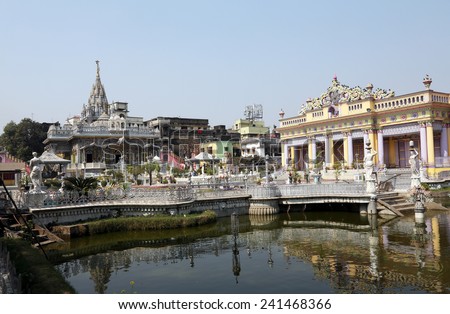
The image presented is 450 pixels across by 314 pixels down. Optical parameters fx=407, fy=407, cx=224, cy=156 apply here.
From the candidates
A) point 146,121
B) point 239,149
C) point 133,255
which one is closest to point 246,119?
point 239,149

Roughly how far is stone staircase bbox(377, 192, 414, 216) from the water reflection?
1.02 meters

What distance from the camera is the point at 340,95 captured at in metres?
48.2

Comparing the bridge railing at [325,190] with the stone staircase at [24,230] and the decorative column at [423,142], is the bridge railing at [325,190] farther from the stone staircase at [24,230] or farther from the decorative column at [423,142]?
the decorative column at [423,142]

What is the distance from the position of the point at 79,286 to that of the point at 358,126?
37.9 meters

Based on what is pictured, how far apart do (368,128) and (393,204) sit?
1930 cm

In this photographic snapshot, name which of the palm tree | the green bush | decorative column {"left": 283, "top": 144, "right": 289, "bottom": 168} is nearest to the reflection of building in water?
the green bush

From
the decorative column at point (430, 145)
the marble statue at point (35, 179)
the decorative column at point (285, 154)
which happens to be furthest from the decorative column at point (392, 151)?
the marble statue at point (35, 179)

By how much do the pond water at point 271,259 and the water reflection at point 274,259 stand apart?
1.3 inches

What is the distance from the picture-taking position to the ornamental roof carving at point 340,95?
44.4 m

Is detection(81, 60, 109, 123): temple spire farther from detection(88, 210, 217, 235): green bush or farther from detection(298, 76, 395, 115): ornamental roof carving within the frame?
detection(88, 210, 217, 235): green bush

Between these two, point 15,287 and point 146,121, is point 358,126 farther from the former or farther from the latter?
point 146,121

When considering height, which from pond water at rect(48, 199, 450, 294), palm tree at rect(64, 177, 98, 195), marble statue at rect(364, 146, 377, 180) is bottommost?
pond water at rect(48, 199, 450, 294)

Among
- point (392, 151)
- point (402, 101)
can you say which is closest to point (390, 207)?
point (402, 101)

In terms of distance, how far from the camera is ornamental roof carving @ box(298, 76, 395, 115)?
44438mm
